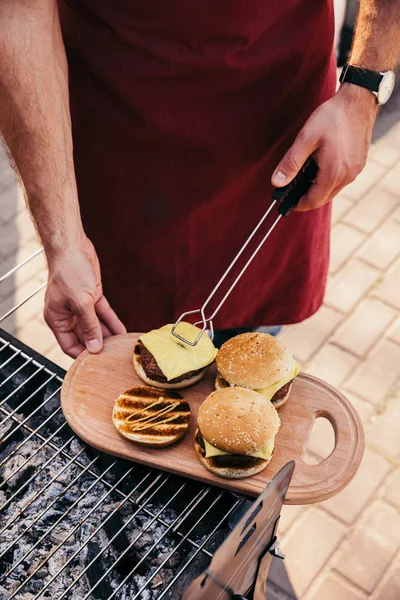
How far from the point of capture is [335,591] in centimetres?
294

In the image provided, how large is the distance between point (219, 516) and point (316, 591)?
133 centimetres

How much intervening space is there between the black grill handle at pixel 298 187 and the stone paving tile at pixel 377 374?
1.66 metres

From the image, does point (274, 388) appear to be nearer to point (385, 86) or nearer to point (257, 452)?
point (257, 452)

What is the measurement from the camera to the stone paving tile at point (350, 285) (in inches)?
163

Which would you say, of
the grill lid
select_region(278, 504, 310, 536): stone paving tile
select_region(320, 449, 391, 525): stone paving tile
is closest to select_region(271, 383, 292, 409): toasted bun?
the grill lid

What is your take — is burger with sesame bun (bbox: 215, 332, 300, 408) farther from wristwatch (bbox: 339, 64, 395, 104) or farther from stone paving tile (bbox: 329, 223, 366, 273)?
stone paving tile (bbox: 329, 223, 366, 273)

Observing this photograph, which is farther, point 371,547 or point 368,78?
point 371,547

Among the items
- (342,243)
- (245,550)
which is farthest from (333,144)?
(342,243)

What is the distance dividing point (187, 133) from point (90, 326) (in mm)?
708

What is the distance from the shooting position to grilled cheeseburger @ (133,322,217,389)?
211cm

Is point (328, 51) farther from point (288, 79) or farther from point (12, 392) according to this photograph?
point (12, 392)

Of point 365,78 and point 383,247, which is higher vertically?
point 365,78

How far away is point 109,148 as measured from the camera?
233cm

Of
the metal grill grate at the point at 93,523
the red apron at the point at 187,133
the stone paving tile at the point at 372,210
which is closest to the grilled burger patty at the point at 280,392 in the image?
the metal grill grate at the point at 93,523
